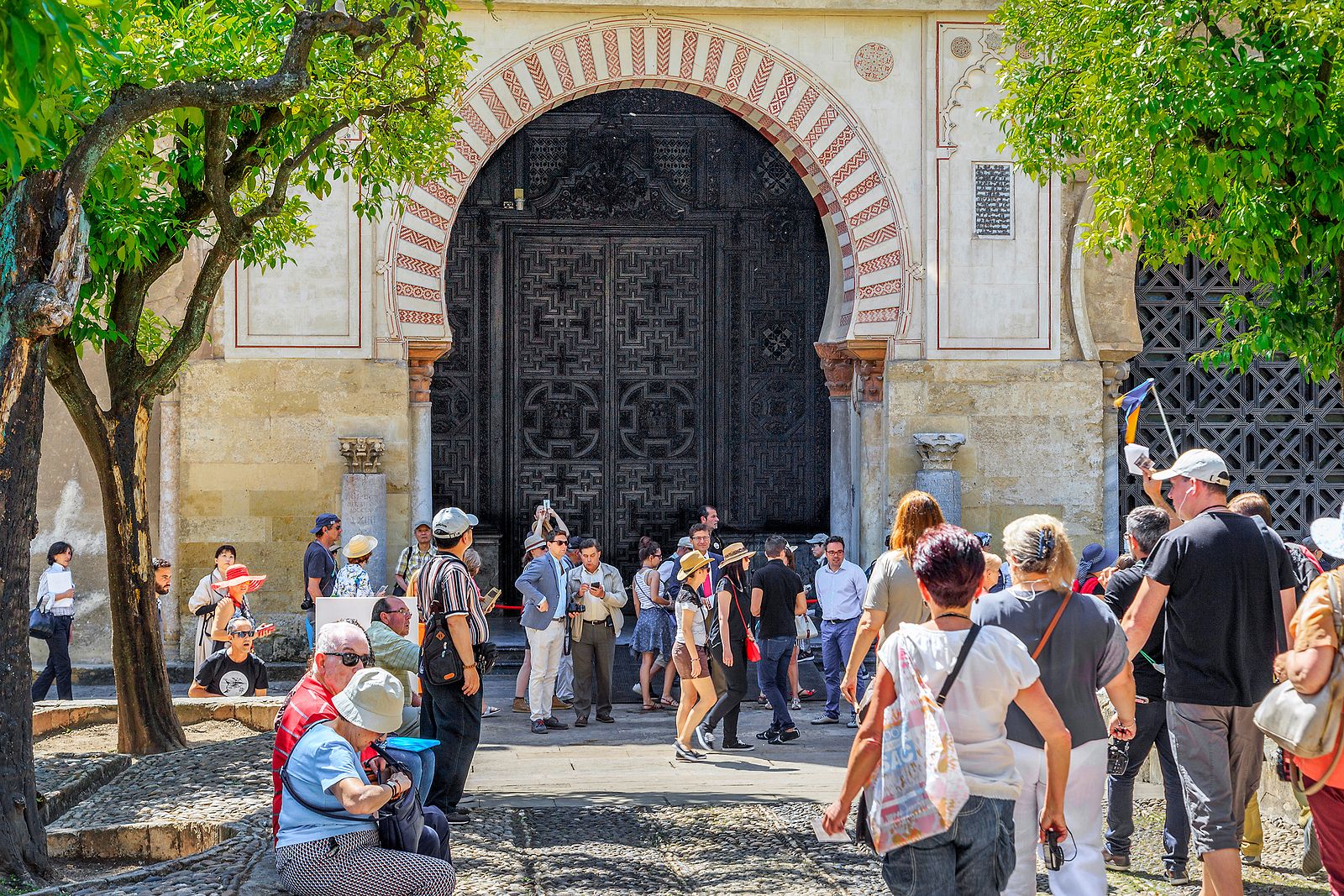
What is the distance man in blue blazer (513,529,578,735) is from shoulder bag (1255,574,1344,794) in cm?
592

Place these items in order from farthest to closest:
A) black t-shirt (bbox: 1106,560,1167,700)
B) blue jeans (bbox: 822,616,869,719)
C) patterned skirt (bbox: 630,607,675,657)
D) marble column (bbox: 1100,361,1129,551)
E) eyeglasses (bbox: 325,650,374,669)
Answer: marble column (bbox: 1100,361,1129,551), patterned skirt (bbox: 630,607,675,657), blue jeans (bbox: 822,616,869,719), black t-shirt (bbox: 1106,560,1167,700), eyeglasses (bbox: 325,650,374,669)

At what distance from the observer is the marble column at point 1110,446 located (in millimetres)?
12180

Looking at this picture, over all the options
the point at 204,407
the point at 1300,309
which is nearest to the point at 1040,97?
the point at 1300,309

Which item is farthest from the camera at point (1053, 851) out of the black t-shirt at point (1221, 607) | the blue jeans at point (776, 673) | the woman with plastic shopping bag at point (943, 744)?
the blue jeans at point (776, 673)

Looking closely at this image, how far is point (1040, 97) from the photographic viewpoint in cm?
824

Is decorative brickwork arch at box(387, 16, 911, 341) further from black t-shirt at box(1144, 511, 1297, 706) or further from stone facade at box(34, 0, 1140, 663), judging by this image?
black t-shirt at box(1144, 511, 1297, 706)

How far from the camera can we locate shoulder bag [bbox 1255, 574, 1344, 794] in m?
3.60

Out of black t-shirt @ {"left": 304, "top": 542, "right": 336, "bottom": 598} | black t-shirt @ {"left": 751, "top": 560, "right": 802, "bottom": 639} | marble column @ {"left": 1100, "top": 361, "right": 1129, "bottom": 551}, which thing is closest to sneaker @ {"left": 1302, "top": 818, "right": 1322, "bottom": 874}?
black t-shirt @ {"left": 751, "top": 560, "right": 802, "bottom": 639}

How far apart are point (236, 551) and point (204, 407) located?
1.14m

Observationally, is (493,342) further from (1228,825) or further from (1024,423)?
(1228,825)

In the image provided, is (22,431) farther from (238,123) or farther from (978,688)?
(978,688)

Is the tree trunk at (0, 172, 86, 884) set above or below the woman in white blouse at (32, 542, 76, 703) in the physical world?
above

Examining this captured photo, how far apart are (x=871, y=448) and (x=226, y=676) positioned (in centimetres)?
568

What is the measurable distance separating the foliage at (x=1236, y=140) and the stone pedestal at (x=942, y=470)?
3.85 m
